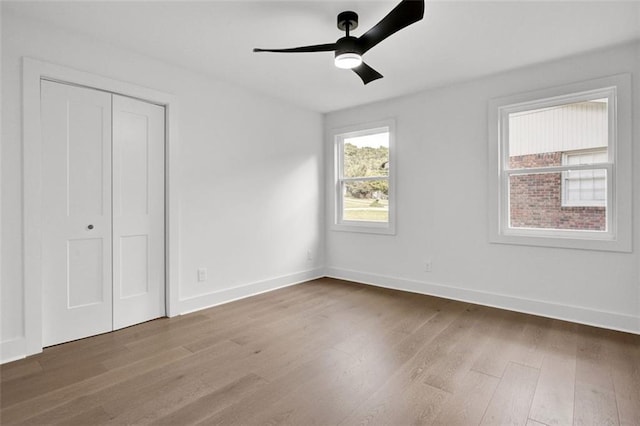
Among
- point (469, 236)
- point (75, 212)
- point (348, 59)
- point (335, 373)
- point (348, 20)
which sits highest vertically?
point (348, 20)

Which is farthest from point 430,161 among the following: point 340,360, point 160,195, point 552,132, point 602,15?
point 160,195

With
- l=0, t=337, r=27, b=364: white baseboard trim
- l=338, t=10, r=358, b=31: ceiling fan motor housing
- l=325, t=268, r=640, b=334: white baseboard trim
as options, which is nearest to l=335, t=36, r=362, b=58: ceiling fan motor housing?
l=338, t=10, r=358, b=31: ceiling fan motor housing

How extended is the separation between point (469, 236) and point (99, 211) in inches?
150

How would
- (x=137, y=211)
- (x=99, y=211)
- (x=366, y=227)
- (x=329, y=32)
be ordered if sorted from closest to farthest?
(x=329, y=32) → (x=99, y=211) → (x=137, y=211) → (x=366, y=227)

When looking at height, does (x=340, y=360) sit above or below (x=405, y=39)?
below

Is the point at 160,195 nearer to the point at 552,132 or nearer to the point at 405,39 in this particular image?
the point at 405,39

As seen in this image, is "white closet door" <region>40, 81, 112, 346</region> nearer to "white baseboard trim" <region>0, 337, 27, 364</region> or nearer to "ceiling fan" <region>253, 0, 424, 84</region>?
"white baseboard trim" <region>0, 337, 27, 364</region>

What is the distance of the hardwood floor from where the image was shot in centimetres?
177

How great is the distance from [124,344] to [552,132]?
14.7ft

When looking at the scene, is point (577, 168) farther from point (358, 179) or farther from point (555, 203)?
point (358, 179)

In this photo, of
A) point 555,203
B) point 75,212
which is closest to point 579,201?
point 555,203

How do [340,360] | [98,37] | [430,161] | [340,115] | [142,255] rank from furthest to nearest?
[340,115] < [430,161] < [142,255] < [98,37] < [340,360]

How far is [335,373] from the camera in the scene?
219cm

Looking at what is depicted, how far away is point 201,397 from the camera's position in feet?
6.30
